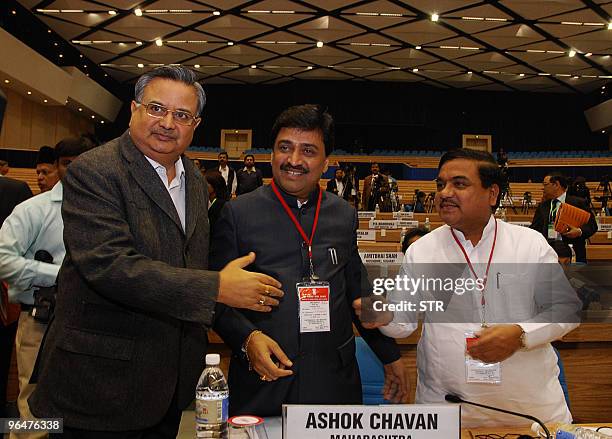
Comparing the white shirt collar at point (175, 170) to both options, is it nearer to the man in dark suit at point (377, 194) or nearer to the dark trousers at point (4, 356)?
the dark trousers at point (4, 356)

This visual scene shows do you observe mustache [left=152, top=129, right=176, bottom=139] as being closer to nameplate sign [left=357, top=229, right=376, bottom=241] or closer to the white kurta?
the white kurta

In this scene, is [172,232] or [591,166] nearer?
[172,232]

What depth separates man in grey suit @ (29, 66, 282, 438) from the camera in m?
1.15

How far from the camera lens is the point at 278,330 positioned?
143cm

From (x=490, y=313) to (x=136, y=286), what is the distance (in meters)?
0.93

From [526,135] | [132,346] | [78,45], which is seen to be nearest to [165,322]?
[132,346]

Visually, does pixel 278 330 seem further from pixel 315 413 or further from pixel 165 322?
→ pixel 315 413

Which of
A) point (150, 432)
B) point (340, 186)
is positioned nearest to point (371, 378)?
point (150, 432)

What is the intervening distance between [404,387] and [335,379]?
0.25 meters

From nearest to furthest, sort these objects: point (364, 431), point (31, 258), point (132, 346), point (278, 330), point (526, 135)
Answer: point (364, 431), point (132, 346), point (278, 330), point (31, 258), point (526, 135)

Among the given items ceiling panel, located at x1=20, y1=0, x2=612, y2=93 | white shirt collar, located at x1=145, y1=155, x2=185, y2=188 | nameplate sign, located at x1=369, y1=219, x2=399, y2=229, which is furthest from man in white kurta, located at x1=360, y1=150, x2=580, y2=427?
ceiling panel, located at x1=20, y1=0, x2=612, y2=93

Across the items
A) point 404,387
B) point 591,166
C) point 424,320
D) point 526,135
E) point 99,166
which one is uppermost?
point 526,135

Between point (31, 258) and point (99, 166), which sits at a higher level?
point (99, 166)

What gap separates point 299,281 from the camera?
1449 mm
